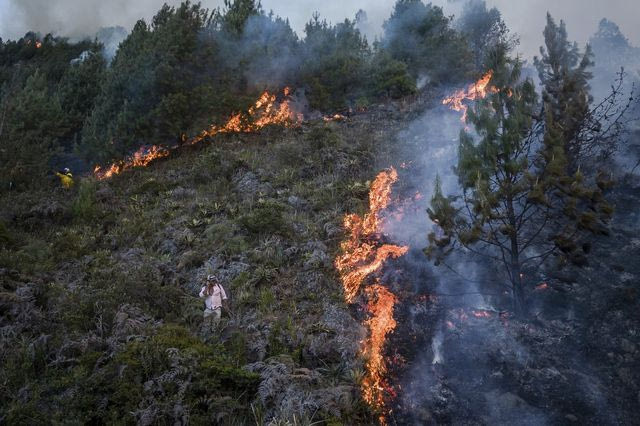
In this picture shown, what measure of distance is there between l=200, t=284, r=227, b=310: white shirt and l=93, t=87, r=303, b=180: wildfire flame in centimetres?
1187

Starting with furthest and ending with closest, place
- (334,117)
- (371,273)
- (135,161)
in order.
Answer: (334,117) < (135,161) < (371,273)

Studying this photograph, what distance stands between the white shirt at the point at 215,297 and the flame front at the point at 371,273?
2777 millimetres

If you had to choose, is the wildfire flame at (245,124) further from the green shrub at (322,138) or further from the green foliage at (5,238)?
the green foliage at (5,238)

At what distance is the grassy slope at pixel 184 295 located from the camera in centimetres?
730

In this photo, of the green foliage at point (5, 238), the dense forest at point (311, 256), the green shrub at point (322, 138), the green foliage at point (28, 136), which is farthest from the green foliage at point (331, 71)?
the green foliage at point (5, 238)

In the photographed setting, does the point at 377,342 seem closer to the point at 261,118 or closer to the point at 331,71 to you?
the point at 261,118

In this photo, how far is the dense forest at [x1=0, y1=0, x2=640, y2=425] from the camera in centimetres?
779

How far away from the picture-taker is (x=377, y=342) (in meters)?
9.48

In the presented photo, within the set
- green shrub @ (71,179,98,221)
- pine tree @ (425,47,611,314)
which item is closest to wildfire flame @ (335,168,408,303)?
pine tree @ (425,47,611,314)

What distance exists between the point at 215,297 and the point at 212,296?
0.22ft

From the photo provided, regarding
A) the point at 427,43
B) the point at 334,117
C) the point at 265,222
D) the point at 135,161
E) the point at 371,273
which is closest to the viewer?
the point at 371,273

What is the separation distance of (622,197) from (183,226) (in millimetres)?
13503

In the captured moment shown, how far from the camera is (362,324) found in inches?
389

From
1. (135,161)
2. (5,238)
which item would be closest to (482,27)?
(135,161)
